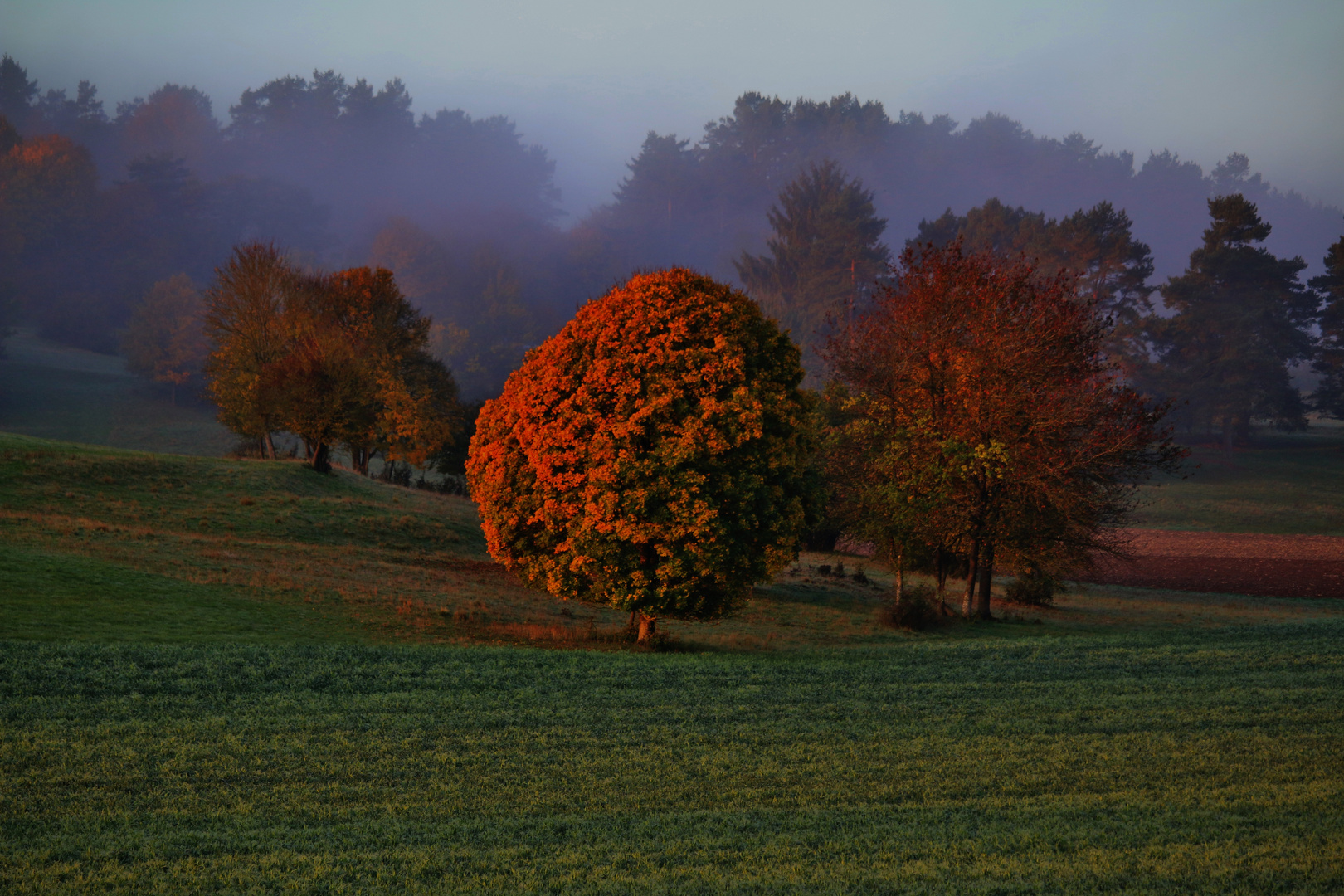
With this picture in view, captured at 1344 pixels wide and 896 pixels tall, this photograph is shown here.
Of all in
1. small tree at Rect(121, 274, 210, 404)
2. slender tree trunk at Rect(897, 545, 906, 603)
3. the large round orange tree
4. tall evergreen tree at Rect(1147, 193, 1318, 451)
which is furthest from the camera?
small tree at Rect(121, 274, 210, 404)

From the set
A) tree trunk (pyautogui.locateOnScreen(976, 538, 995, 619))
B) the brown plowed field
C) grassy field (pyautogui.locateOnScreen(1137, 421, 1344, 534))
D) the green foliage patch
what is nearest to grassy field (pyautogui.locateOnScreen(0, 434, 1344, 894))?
the green foliage patch

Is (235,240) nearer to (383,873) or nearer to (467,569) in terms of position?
(467,569)

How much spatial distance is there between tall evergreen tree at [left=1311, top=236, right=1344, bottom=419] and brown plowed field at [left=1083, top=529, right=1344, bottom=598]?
135 feet

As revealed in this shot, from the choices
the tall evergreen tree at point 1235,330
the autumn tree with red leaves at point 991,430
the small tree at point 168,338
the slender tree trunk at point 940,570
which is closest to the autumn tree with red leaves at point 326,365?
the autumn tree with red leaves at point 991,430

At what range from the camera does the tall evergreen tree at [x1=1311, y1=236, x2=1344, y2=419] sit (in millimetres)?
91875

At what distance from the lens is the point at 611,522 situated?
63.3 ft

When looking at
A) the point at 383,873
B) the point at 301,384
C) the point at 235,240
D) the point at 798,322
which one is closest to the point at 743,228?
the point at 798,322

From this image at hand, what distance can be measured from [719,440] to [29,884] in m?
14.2

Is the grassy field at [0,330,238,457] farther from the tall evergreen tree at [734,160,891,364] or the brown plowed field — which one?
the tall evergreen tree at [734,160,891,364]

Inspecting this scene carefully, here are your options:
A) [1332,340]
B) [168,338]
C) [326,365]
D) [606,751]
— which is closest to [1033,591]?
[606,751]

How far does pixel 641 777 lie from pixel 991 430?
73.1 ft

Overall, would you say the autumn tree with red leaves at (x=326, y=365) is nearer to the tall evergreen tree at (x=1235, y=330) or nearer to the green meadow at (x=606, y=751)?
the green meadow at (x=606, y=751)

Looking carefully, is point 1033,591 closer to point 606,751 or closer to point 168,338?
point 606,751

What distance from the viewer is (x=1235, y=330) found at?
315 ft
